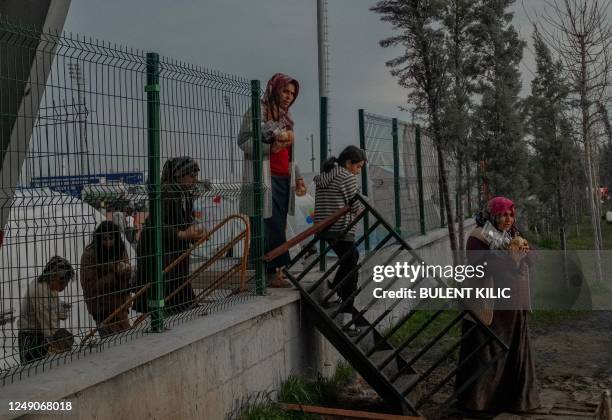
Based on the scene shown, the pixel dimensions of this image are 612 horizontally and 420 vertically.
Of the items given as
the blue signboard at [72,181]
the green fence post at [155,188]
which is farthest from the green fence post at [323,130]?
the blue signboard at [72,181]

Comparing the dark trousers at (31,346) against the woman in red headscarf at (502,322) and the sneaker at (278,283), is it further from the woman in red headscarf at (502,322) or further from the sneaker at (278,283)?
the woman in red headscarf at (502,322)

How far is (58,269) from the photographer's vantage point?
14.8 feet

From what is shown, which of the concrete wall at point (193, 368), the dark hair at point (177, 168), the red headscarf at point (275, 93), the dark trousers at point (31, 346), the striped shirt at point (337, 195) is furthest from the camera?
the striped shirt at point (337, 195)

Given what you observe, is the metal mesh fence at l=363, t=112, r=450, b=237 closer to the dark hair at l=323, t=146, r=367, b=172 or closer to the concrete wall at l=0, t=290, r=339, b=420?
the dark hair at l=323, t=146, r=367, b=172

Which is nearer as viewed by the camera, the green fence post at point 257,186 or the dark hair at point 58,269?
the dark hair at point 58,269

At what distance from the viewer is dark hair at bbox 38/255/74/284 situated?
14.5ft

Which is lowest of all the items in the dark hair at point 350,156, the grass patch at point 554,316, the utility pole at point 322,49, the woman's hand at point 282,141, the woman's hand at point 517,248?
the grass patch at point 554,316

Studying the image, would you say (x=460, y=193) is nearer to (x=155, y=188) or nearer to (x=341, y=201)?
(x=341, y=201)

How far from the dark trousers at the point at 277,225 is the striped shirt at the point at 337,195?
366 mm

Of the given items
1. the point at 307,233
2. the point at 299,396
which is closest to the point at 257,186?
the point at 307,233

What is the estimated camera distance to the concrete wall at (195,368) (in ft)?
13.8

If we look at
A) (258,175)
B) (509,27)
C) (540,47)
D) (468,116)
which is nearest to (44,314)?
(258,175)

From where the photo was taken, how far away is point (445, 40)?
1202cm

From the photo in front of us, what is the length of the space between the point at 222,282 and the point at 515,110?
25.0 ft
